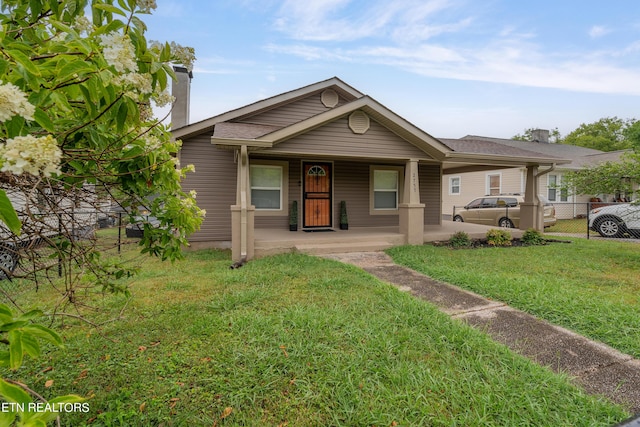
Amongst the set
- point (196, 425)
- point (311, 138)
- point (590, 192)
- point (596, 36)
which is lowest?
point (196, 425)

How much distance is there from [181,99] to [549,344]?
10.9m

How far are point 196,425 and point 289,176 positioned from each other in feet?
26.3

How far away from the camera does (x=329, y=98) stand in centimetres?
1004

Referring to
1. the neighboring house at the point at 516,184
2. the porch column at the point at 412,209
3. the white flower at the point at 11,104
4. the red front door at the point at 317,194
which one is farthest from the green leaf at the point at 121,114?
the neighboring house at the point at 516,184

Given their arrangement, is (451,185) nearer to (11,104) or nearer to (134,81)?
(134,81)

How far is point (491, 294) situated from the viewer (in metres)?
4.37

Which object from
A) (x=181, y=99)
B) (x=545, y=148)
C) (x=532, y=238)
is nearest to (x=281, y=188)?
(x=181, y=99)

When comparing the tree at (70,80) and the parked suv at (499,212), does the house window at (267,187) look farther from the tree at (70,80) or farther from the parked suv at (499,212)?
the parked suv at (499,212)

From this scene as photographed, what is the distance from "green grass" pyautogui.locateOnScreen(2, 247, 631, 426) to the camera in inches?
79.4

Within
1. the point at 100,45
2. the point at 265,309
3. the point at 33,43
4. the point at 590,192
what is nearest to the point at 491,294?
the point at 265,309

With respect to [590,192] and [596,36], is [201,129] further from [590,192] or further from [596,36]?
[596,36]

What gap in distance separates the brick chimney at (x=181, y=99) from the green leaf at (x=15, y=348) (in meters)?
10.0

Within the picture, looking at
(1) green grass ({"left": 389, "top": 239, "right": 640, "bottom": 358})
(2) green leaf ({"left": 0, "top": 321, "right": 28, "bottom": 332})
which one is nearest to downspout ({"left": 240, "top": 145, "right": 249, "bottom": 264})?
(1) green grass ({"left": 389, "top": 239, "right": 640, "bottom": 358})

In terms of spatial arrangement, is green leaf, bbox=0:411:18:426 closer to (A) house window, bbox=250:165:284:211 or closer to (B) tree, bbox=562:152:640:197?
(A) house window, bbox=250:165:284:211
